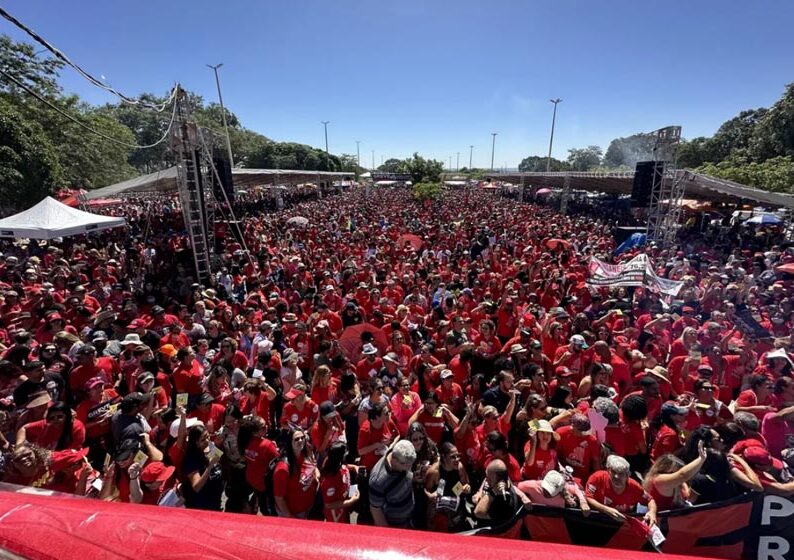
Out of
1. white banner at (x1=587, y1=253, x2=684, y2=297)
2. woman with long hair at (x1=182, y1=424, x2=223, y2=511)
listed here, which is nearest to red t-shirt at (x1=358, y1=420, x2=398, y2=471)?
woman with long hair at (x1=182, y1=424, x2=223, y2=511)

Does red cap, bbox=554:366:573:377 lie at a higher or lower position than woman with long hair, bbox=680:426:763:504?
lower

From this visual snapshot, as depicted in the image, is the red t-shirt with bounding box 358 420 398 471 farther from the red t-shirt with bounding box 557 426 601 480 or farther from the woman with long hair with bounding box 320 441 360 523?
the red t-shirt with bounding box 557 426 601 480

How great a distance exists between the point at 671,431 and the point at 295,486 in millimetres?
3454

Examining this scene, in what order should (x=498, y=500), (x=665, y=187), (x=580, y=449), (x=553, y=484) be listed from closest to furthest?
(x=553, y=484) → (x=498, y=500) → (x=580, y=449) → (x=665, y=187)

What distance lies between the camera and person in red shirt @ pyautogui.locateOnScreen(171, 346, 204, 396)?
4902 millimetres

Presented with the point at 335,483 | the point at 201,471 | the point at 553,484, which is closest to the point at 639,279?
the point at 553,484

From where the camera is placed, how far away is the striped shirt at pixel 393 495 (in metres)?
2.96

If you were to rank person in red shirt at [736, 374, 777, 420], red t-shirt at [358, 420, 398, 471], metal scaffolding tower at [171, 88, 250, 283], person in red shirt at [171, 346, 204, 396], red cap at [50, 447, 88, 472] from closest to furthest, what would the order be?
red cap at [50, 447, 88, 472] < red t-shirt at [358, 420, 398, 471] < person in red shirt at [736, 374, 777, 420] < person in red shirt at [171, 346, 204, 396] < metal scaffolding tower at [171, 88, 250, 283]

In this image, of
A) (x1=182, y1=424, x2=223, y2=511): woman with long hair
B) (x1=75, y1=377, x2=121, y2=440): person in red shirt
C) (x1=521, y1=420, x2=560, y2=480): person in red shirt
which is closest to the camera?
(x1=182, y1=424, x2=223, y2=511): woman with long hair

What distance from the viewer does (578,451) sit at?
3.56m

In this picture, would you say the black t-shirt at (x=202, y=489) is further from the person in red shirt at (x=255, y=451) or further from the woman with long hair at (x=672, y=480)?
the woman with long hair at (x=672, y=480)

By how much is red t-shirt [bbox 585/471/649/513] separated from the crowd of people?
13 mm

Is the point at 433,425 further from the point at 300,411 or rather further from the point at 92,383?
the point at 92,383

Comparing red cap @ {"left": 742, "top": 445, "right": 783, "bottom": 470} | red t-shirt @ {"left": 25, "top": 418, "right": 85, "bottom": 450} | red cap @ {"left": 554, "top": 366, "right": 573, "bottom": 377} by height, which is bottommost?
red cap @ {"left": 554, "top": 366, "right": 573, "bottom": 377}
